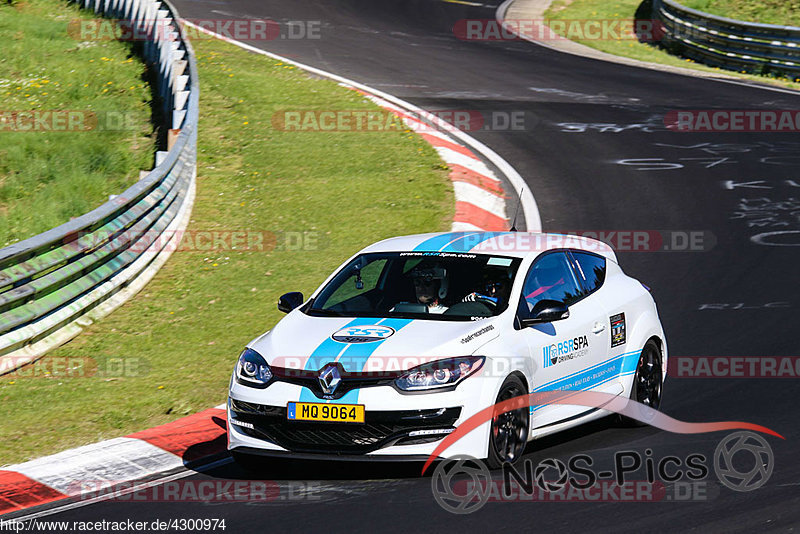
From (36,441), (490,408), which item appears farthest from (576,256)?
(36,441)

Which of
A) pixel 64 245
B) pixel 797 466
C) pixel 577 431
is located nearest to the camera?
pixel 797 466

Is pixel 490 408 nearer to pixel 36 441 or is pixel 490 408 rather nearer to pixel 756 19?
pixel 36 441

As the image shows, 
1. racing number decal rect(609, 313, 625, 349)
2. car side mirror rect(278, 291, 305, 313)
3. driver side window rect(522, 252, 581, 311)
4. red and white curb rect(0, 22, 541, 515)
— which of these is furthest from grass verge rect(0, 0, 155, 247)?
racing number decal rect(609, 313, 625, 349)

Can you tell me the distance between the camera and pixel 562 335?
7844mm

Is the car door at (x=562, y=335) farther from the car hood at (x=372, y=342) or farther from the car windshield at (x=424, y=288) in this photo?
the car hood at (x=372, y=342)

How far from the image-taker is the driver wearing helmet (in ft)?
26.0

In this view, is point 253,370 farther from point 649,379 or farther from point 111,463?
point 649,379

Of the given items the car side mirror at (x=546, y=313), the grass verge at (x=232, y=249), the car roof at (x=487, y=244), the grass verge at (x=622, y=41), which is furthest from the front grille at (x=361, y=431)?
the grass verge at (x=622, y=41)

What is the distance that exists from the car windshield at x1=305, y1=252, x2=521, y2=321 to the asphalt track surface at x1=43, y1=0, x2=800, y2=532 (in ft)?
3.49

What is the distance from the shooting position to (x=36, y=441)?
834cm

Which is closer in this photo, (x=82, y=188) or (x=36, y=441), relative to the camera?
(x=36, y=441)

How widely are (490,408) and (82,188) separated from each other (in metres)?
9.44

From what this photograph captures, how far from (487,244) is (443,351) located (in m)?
1.66

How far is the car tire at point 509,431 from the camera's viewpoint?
22.8ft
